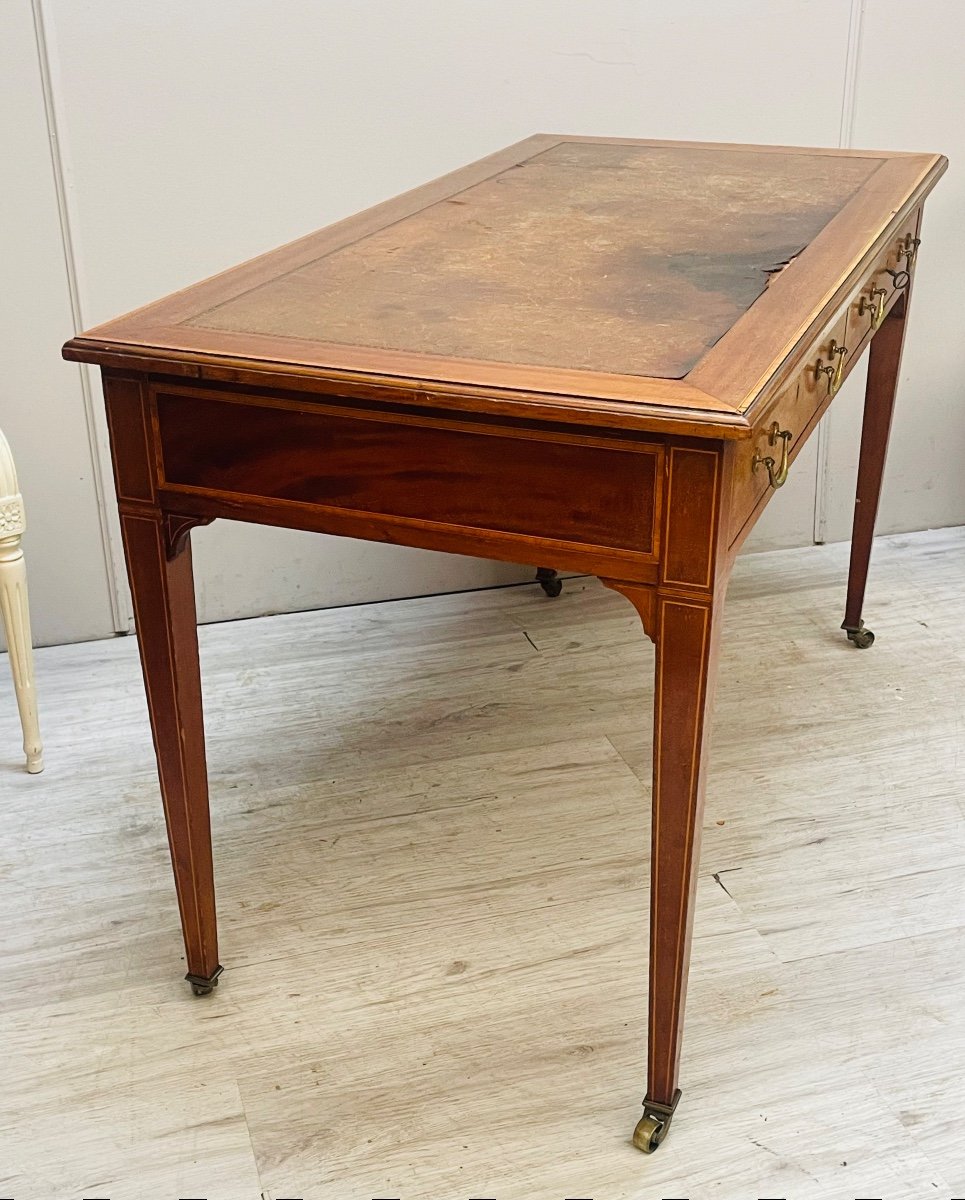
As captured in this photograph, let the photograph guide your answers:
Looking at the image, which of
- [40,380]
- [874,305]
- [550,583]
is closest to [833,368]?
[874,305]

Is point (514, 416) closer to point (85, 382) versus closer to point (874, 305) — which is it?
point (874, 305)

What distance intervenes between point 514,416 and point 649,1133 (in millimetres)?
906

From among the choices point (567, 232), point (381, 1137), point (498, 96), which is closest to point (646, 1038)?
point (381, 1137)

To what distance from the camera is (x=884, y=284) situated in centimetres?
222

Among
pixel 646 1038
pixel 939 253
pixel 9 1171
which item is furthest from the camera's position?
pixel 939 253

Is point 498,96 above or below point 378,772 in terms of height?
above

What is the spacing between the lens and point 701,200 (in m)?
2.14

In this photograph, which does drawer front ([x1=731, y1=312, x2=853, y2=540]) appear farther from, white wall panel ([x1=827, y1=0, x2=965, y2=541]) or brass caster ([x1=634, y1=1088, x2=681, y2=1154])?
white wall panel ([x1=827, y1=0, x2=965, y2=541])

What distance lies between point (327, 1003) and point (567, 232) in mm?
1169

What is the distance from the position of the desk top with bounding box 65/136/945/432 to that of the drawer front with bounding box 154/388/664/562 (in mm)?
63

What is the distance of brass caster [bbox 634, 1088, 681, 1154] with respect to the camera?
1658 millimetres

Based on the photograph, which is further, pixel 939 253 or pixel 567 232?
pixel 939 253

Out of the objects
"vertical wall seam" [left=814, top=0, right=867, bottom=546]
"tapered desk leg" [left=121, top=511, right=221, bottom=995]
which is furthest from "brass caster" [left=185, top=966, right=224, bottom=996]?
"vertical wall seam" [left=814, top=0, right=867, bottom=546]

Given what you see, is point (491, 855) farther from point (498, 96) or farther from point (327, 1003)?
point (498, 96)
